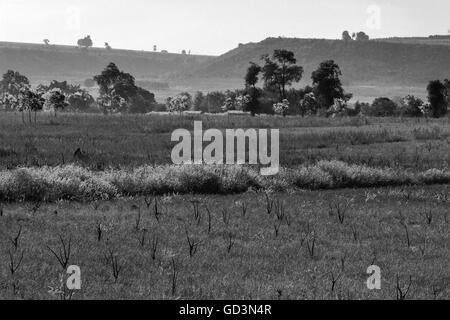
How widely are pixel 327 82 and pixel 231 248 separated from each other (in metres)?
82.1

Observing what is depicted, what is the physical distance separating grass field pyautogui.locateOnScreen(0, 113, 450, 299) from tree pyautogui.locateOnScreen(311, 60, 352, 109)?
6461cm

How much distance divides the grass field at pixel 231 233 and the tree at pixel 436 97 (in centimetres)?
6873

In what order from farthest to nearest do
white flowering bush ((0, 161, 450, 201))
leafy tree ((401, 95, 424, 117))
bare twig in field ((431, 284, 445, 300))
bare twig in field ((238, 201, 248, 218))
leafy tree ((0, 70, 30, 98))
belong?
1. leafy tree ((0, 70, 30, 98))
2. leafy tree ((401, 95, 424, 117))
3. white flowering bush ((0, 161, 450, 201))
4. bare twig in field ((238, 201, 248, 218))
5. bare twig in field ((431, 284, 445, 300))

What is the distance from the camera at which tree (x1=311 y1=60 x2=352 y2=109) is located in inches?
3565

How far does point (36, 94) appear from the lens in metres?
55.0

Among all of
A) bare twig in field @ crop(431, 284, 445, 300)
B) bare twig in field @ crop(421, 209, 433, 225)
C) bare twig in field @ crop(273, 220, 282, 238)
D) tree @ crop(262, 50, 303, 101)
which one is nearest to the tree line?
tree @ crop(262, 50, 303, 101)

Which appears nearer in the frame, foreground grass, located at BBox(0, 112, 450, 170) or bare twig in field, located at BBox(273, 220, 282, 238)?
bare twig in field, located at BBox(273, 220, 282, 238)

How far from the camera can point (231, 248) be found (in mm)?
12102

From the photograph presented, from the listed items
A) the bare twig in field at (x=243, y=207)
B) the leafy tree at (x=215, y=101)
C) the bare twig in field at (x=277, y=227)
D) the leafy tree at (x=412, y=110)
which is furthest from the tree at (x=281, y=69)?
the bare twig in field at (x=277, y=227)

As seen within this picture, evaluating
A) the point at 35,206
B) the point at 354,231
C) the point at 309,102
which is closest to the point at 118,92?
the point at 309,102

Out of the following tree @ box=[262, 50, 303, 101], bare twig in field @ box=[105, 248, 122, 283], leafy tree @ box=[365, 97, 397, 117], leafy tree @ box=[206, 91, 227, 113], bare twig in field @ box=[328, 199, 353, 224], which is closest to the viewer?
bare twig in field @ box=[105, 248, 122, 283]

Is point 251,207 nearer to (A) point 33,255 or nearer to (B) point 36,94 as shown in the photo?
(A) point 33,255

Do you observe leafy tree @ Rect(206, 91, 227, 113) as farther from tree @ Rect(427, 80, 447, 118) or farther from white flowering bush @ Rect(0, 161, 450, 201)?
white flowering bush @ Rect(0, 161, 450, 201)

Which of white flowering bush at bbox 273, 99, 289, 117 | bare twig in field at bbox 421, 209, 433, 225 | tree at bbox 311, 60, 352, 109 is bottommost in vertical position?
bare twig in field at bbox 421, 209, 433, 225
